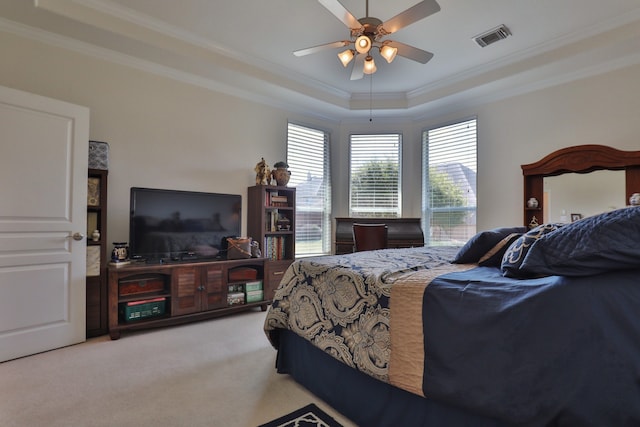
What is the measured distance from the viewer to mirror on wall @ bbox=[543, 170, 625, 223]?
3.25 meters

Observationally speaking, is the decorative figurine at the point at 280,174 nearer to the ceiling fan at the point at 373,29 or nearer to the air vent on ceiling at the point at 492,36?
the ceiling fan at the point at 373,29

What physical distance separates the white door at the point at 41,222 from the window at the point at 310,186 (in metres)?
2.64

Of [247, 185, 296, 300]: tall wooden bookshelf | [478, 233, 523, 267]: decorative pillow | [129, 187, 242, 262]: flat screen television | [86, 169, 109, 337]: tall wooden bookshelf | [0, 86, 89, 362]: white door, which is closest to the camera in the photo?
[478, 233, 523, 267]: decorative pillow

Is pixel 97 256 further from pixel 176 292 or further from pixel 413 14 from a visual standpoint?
pixel 413 14

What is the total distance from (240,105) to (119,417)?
356 cm

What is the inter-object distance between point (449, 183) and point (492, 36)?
2.01 meters

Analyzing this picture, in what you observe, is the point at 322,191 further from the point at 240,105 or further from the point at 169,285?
the point at 169,285

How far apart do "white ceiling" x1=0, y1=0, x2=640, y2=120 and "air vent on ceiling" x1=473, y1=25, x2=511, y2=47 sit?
65 millimetres

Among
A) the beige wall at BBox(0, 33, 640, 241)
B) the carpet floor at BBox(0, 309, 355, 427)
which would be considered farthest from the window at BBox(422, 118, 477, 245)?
the carpet floor at BBox(0, 309, 355, 427)

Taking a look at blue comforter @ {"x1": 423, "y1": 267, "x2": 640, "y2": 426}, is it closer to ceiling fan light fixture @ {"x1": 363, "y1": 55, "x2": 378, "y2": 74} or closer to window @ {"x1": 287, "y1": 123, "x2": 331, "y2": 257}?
ceiling fan light fixture @ {"x1": 363, "y1": 55, "x2": 378, "y2": 74}

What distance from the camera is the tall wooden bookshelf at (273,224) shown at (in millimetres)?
4039

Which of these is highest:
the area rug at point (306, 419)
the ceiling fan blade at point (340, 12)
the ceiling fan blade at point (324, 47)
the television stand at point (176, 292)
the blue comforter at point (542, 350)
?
the ceiling fan blade at point (340, 12)

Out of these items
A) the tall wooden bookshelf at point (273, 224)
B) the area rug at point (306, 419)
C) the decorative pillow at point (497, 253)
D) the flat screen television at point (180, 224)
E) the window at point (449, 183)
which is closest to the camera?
the area rug at point (306, 419)

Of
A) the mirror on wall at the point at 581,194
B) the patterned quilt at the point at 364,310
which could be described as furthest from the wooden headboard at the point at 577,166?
the patterned quilt at the point at 364,310
